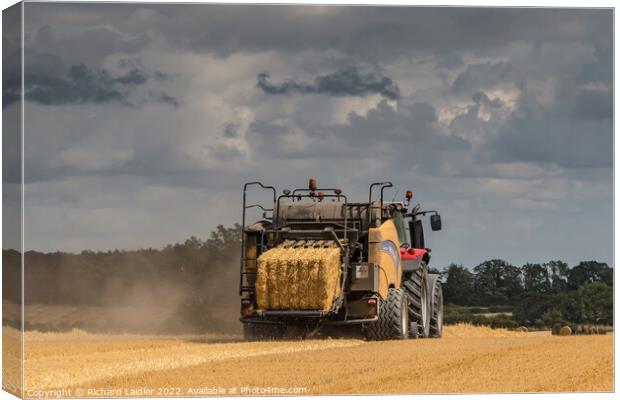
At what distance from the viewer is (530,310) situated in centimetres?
2852

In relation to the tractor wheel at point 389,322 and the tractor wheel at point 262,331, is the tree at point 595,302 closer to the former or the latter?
the tractor wheel at point 389,322

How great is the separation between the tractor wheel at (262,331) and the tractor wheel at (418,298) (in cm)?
275

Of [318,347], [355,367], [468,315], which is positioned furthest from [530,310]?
[355,367]

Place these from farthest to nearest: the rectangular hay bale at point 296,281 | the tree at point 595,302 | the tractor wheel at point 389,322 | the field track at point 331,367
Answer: the tree at point 595,302, the tractor wheel at point 389,322, the rectangular hay bale at point 296,281, the field track at point 331,367

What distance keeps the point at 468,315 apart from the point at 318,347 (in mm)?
10683

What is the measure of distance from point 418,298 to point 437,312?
1.86 m

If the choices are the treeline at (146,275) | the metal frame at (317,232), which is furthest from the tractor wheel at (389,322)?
the treeline at (146,275)

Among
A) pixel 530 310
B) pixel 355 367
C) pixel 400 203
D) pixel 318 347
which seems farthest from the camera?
pixel 530 310

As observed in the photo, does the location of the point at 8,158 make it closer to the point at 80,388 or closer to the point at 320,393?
the point at 80,388

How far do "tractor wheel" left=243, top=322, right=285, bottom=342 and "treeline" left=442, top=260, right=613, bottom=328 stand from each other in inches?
201

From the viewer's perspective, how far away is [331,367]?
1592 cm

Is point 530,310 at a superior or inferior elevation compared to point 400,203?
inferior

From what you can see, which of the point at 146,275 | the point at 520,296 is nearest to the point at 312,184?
the point at 520,296

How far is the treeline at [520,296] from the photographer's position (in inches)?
936
